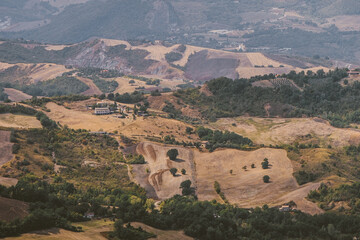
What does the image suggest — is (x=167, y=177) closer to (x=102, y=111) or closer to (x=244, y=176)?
(x=244, y=176)

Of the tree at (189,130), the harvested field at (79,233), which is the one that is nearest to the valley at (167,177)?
the harvested field at (79,233)

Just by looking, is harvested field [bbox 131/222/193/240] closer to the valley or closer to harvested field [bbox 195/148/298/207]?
the valley

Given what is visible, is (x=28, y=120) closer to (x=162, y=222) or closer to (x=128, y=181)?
(x=128, y=181)

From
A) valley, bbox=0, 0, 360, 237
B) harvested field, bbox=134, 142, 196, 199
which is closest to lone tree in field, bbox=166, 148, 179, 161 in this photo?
valley, bbox=0, 0, 360, 237

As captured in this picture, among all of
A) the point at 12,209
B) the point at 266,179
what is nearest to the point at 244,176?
the point at 266,179

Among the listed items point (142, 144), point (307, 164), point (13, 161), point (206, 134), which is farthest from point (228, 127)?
point (13, 161)

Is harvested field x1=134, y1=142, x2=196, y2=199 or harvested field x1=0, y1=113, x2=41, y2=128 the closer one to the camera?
harvested field x1=134, y1=142, x2=196, y2=199
